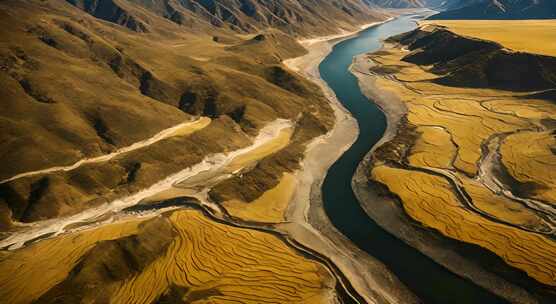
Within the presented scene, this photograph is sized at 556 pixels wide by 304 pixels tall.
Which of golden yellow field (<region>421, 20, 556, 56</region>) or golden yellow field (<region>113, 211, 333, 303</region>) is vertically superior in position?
golden yellow field (<region>421, 20, 556, 56</region>)

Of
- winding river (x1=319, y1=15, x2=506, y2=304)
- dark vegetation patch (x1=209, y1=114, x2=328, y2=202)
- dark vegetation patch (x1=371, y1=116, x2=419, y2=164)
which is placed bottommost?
dark vegetation patch (x1=209, y1=114, x2=328, y2=202)

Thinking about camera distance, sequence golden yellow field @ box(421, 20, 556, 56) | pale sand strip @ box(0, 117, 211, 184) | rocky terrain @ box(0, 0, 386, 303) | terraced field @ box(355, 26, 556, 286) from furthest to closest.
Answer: golden yellow field @ box(421, 20, 556, 56)
pale sand strip @ box(0, 117, 211, 184)
terraced field @ box(355, 26, 556, 286)
rocky terrain @ box(0, 0, 386, 303)

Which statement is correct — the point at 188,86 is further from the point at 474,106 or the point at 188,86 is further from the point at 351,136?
the point at 474,106

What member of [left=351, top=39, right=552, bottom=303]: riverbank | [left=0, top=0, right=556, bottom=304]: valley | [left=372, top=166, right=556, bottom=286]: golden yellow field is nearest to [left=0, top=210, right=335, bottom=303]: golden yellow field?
[left=0, top=0, right=556, bottom=304]: valley

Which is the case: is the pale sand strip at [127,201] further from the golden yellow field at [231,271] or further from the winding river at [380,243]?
the winding river at [380,243]

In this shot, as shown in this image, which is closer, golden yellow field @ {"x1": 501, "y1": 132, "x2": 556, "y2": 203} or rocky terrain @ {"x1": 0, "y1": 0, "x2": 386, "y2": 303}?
rocky terrain @ {"x1": 0, "y1": 0, "x2": 386, "y2": 303}

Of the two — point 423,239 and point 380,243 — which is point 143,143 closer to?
point 380,243

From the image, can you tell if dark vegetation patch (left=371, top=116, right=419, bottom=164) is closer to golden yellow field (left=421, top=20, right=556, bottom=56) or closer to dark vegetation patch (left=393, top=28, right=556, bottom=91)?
dark vegetation patch (left=393, top=28, right=556, bottom=91)
